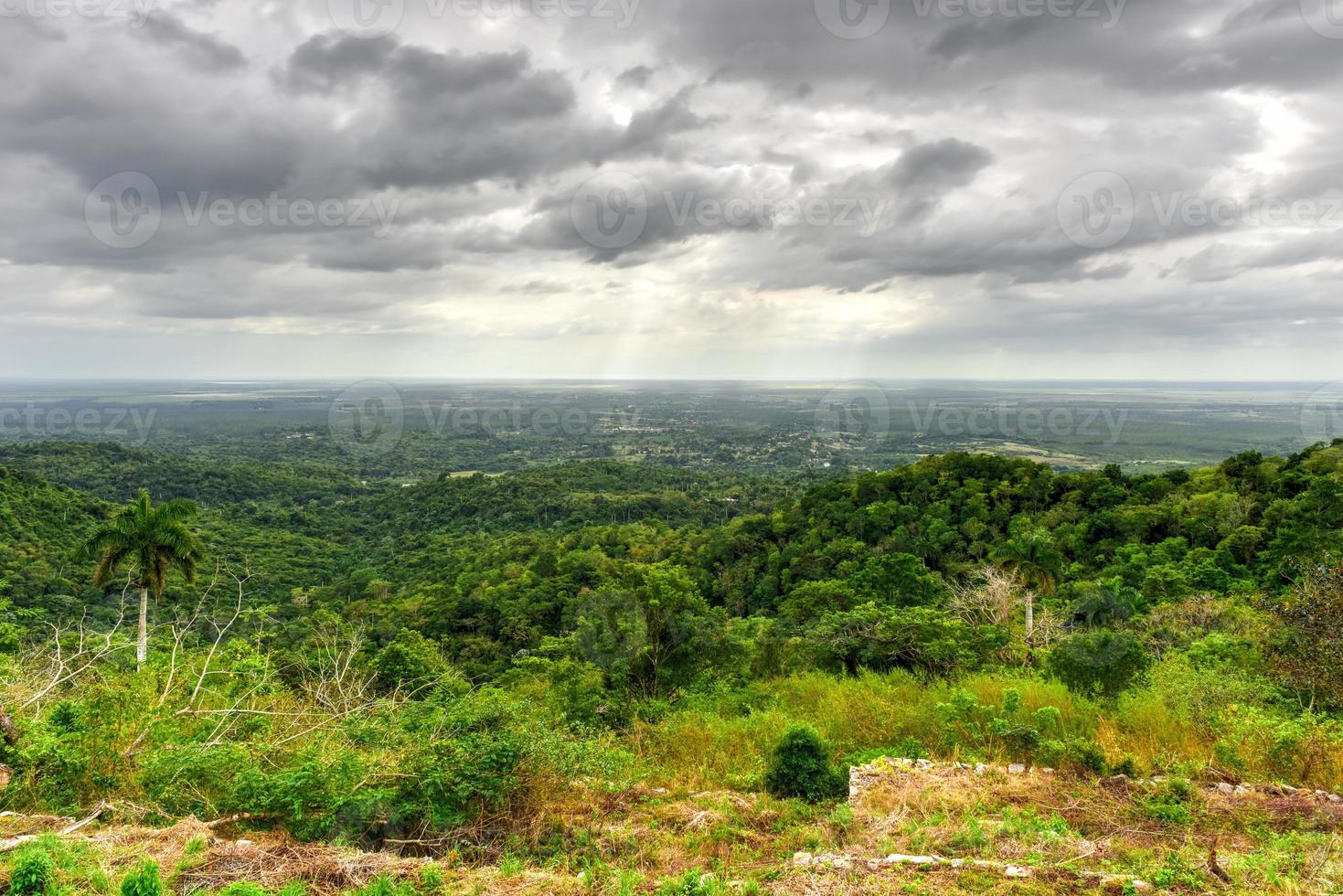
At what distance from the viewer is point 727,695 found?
12.0 meters

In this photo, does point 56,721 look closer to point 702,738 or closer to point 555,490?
point 702,738

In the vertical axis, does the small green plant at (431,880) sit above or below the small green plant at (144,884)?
below

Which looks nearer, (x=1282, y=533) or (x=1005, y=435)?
(x=1282, y=533)

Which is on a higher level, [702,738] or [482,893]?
[482,893]

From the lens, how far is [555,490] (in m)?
Result: 75.1

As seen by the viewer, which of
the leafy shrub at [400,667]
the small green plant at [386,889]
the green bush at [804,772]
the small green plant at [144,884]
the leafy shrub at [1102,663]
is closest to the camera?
the small green plant at [144,884]

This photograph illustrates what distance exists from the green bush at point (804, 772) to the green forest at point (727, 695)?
1.3 inches

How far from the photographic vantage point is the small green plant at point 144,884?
397 centimetres

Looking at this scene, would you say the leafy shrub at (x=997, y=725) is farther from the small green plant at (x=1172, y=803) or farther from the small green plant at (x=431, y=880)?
the small green plant at (x=431, y=880)

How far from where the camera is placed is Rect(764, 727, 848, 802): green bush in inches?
284

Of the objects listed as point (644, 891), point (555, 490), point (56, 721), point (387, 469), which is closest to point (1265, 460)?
point (644, 891)

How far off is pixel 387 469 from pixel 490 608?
9830cm

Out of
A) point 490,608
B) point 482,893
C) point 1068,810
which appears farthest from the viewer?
point 490,608

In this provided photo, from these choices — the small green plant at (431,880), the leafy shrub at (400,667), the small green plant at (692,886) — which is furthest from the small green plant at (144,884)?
the leafy shrub at (400,667)
